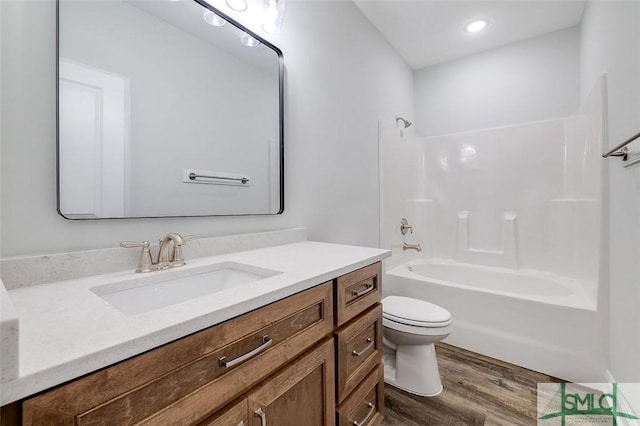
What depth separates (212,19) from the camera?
1.23 metres

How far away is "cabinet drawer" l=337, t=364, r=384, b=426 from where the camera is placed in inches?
40.8

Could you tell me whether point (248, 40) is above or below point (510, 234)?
above

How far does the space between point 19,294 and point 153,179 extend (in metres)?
0.50

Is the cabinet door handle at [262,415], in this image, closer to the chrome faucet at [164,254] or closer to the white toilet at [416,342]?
the chrome faucet at [164,254]

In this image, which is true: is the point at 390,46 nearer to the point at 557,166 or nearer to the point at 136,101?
the point at 557,166

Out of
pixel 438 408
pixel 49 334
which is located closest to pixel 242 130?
pixel 49 334

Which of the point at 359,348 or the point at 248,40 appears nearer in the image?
the point at 359,348

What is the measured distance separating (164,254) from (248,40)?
107 centimetres

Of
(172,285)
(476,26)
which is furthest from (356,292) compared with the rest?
(476,26)

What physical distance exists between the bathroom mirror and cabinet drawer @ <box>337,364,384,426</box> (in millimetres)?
890

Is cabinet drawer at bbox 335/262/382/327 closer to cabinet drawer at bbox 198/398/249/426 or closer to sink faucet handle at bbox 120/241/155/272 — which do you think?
cabinet drawer at bbox 198/398/249/426

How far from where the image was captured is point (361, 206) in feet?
6.98

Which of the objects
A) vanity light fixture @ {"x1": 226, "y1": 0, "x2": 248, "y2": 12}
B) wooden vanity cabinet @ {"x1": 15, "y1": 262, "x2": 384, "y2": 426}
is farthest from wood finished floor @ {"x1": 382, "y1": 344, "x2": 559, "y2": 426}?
vanity light fixture @ {"x1": 226, "y1": 0, "x2": 248, "y2": 12}

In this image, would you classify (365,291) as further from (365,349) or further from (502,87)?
(502,87)
